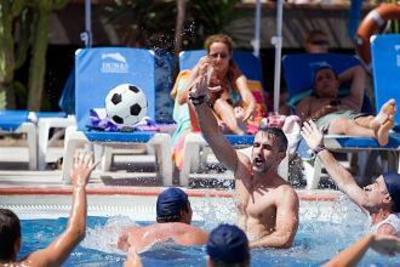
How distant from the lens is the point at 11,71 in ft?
37.5

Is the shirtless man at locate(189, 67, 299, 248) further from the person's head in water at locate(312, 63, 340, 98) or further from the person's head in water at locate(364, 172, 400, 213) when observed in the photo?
the person's head in water at locate(312, 63, 340, 98)

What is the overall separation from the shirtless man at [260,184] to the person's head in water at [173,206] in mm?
592

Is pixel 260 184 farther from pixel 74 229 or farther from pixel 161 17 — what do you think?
pixel 161 17

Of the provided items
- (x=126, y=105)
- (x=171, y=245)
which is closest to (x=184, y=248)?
(x=171, y=245)

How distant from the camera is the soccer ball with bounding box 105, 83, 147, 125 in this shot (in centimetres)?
908

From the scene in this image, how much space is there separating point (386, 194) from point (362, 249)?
1303mm

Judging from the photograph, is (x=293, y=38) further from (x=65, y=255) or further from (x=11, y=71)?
(x=65, y=255)

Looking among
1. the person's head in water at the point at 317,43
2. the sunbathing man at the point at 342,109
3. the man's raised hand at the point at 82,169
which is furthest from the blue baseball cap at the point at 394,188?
the person's head in water at the point at 317,43

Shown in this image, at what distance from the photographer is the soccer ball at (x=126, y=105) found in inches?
357

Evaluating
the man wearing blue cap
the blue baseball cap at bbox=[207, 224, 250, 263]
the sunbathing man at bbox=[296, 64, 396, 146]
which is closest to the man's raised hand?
the blue baseball cap at bbox=[207, 224, 250, 263]

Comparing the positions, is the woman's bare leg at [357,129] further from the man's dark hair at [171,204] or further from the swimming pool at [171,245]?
the man's dark hair at [171,204]

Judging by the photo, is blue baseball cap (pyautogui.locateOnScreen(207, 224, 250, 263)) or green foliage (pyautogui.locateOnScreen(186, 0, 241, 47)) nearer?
blue baseball cap (pyautogui.locateOnScreen(207, 224, 250, 263))

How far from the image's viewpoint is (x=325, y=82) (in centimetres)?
1001

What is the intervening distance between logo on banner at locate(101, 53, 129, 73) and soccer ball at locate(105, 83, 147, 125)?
66cm
